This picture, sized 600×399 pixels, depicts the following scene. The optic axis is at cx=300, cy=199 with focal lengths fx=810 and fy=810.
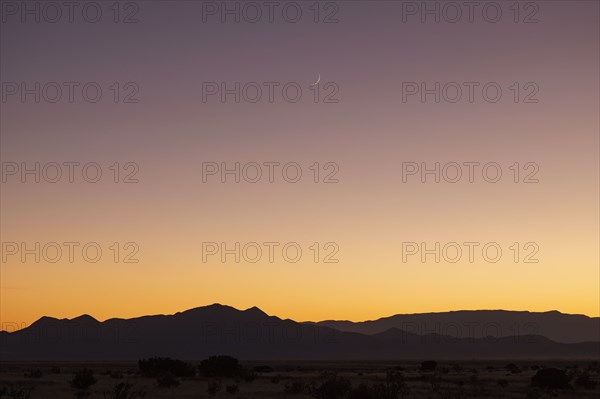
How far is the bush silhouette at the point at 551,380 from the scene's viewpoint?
4469cm

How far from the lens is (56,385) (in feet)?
148

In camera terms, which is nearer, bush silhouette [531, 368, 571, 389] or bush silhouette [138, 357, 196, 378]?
bush silhouette [531, 368, 571, 389]

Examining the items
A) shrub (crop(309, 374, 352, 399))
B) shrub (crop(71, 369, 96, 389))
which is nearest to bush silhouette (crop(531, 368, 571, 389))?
shrub (crop(309, 374, 352, 399))

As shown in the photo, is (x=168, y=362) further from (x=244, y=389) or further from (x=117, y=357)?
(x=117, y=357)

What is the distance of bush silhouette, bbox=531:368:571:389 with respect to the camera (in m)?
44.7

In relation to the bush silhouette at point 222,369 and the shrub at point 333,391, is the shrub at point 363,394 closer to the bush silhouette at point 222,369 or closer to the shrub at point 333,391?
the shrub at point 333,391

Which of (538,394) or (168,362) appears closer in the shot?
(538,394)

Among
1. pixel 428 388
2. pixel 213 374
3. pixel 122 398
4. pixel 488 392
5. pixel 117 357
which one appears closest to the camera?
pixel 122 398

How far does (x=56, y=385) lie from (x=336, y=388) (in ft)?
69.8

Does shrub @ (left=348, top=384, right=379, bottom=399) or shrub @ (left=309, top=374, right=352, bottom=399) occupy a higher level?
shrub @ (left=348, top=384, right=379, bottom=399)

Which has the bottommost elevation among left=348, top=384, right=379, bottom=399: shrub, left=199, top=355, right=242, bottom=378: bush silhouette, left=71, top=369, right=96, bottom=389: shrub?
left=199, top=355, right=242, bottom=378: bush silhouette

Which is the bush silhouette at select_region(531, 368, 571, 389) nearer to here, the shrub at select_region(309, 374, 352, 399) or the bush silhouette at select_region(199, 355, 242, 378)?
the shrub at select_region(309, 374, 352, 399)

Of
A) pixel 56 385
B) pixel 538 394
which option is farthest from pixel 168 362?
pixel 538 394

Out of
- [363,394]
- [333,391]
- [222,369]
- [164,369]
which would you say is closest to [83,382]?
[164,369]
